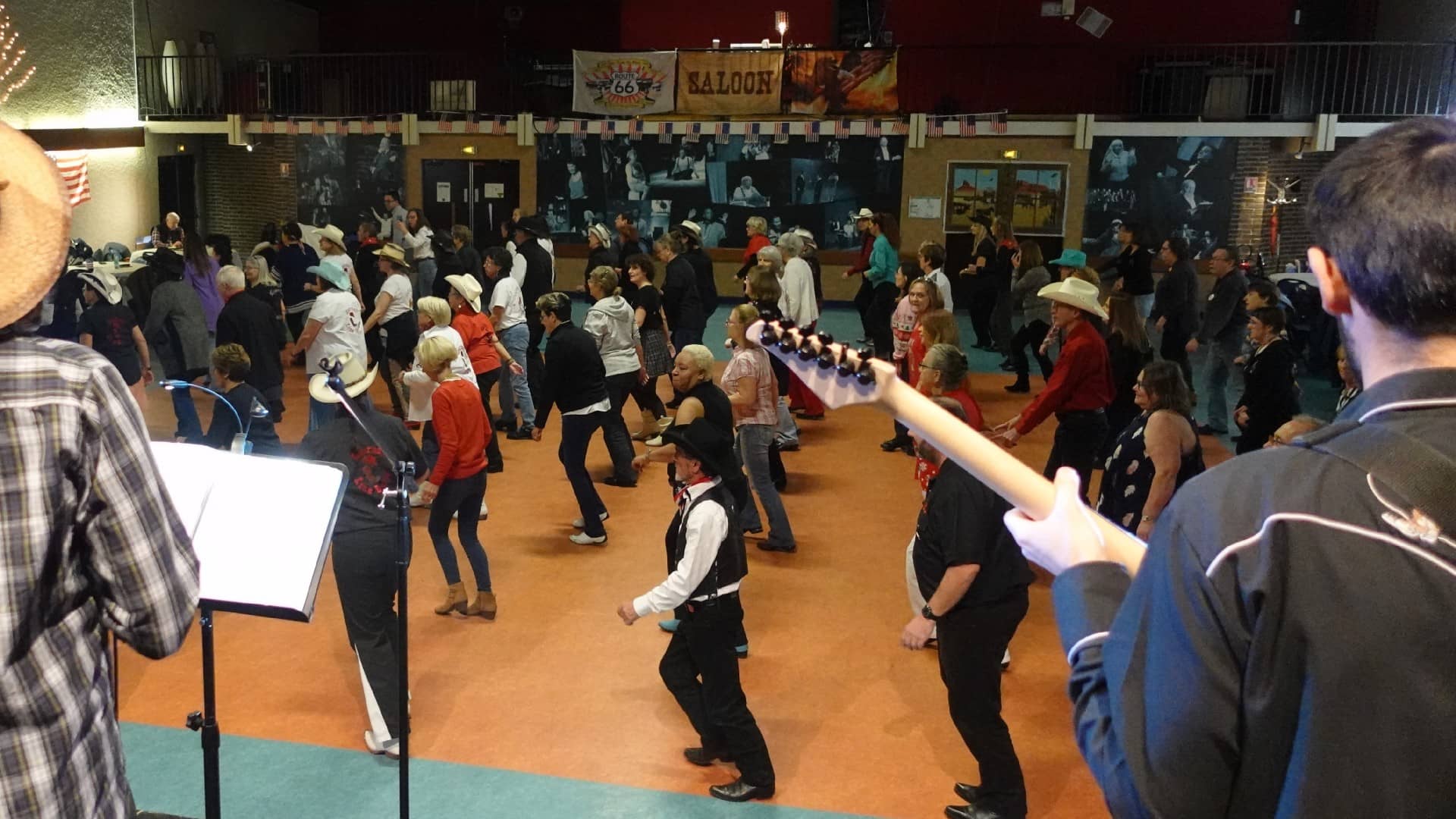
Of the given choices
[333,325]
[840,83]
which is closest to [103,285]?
[333,325]

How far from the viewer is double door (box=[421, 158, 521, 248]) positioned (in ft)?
64.7

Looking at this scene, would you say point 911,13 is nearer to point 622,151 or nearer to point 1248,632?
point 622,151

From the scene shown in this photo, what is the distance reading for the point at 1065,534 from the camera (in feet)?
5.18

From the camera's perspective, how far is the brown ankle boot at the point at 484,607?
21.1 ft

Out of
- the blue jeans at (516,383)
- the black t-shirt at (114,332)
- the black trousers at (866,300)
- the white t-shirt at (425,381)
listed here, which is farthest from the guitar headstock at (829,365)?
the black trousers at (866,300)

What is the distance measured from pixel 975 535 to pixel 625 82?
1572cm

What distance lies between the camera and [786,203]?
62.8 ft

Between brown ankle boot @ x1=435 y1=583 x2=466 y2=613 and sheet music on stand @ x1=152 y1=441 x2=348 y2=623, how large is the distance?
2.91 m

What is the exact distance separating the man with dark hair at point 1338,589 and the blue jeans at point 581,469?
642cm

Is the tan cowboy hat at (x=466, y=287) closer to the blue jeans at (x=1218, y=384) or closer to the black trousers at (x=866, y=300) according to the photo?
the black trousers at (x=866, y=300)

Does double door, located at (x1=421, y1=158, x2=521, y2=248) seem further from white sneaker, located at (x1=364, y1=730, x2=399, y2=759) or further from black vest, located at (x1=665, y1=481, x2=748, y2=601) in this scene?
black vest, located at (x1=665, y1=481, x2=748, y2=601)

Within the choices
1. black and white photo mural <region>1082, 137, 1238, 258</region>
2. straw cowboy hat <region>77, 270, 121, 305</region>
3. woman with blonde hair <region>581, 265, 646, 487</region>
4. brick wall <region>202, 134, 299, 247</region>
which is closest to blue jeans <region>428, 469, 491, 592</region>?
woman with blonde hair <region>581, 265, 646, 487</region>

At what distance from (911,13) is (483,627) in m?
17.3

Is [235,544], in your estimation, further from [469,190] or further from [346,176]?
[346,176]
